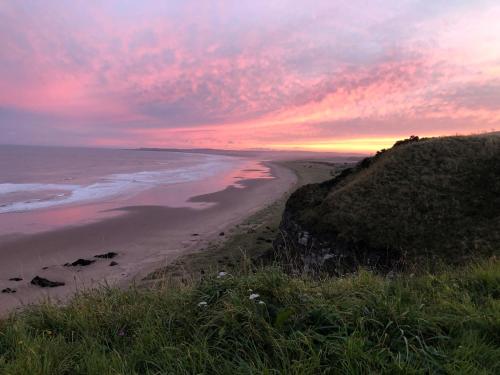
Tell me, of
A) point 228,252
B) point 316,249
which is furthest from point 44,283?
point 316,249

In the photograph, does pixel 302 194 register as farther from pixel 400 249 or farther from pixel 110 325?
pixel 110 325

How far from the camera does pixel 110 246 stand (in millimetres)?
13742

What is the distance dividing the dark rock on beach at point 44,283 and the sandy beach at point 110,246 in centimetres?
15

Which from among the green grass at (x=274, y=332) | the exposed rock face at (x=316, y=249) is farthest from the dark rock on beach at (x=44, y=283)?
the exposed rock face at (x=316, y=249)

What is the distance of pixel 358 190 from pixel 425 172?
1.78 m

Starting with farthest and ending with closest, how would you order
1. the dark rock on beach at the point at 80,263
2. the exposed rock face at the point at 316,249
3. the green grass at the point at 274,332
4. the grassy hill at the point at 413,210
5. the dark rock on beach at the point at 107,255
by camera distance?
the dark rock on beach at the point at 107,255, the dark rock on beach at the point at 80,263, the exposed rock face at the point at 316,249, the grassy hill at the point at 413,210, the green grass at the point at 274,332

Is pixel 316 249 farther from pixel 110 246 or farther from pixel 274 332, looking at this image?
pixel 110 246

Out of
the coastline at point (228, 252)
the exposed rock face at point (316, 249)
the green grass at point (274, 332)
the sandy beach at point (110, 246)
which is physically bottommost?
the sandy beach at point (110, 246)

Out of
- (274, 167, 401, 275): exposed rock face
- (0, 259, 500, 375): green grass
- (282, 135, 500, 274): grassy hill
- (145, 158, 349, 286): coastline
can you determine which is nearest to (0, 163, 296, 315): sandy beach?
(145, 158, 349, 286): coastline

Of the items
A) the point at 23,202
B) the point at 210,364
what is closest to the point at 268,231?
the point at 210,364

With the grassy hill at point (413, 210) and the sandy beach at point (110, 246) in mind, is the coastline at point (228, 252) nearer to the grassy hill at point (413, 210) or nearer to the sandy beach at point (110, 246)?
the sandy beach at point (110, 246)

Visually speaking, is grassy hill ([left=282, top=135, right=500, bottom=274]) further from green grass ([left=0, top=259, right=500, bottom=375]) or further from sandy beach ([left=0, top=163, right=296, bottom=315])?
sandy beach ([left=0, top=163, right=296, bottom=315])

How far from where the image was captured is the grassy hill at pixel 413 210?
7.31m

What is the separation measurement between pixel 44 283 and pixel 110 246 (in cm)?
398
